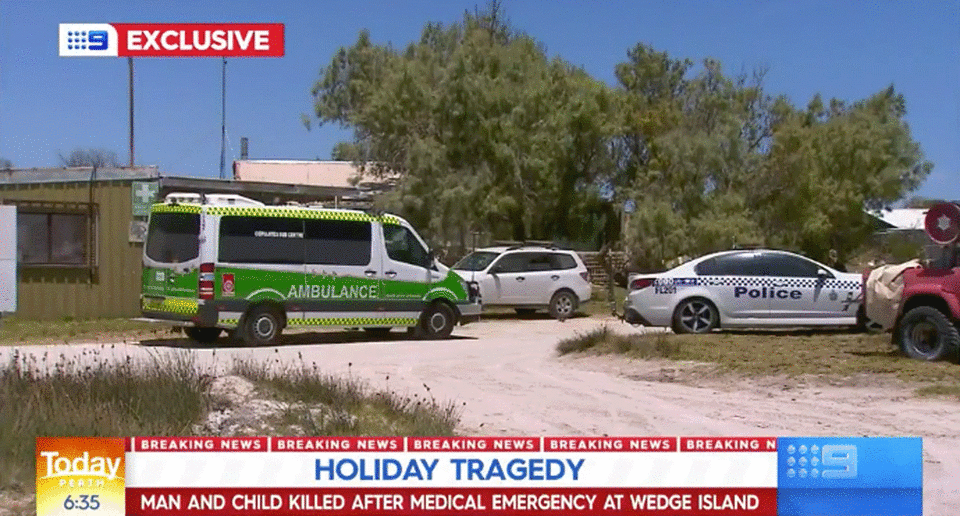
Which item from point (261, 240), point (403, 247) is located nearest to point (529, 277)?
point (403, 247)

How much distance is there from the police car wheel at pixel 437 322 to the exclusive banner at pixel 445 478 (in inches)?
598

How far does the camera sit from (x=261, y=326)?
789 inches

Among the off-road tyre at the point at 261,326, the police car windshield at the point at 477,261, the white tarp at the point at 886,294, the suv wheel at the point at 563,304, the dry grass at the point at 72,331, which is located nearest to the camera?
the white tarp at the point at 886,294

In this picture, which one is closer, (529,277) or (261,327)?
(261,327)

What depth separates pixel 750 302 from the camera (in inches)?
789

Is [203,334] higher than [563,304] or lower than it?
lower

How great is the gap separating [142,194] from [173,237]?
20.7ft

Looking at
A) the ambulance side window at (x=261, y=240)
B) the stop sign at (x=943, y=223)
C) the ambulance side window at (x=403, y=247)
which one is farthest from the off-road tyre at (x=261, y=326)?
the stop sign at (x=943, y=223)

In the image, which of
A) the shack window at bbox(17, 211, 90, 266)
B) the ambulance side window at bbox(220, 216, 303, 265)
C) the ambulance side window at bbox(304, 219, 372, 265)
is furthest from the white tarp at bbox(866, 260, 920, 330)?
the shack window at bbox(17, 211, 90, 266)

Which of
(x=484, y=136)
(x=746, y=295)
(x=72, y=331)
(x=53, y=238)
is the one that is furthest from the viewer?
(x=484, y=136)

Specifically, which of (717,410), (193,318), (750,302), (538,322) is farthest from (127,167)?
(717,410)

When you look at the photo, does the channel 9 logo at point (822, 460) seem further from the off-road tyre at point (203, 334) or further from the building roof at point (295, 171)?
the building roof at point (295, 171)

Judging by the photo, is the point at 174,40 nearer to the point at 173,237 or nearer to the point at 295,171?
the point at 173,237

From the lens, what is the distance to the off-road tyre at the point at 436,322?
2211cm
